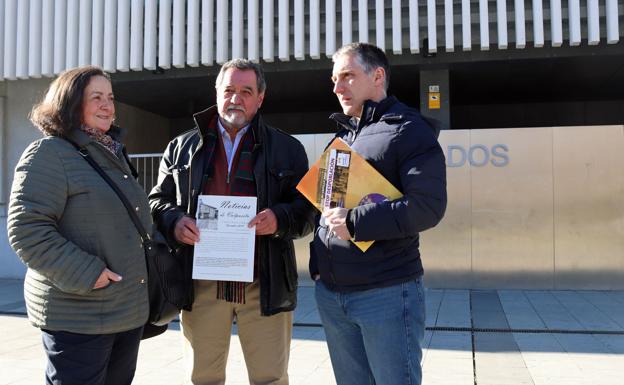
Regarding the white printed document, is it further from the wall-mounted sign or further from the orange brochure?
the wall-mounted sign

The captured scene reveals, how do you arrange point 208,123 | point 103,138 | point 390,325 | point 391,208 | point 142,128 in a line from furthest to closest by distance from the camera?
point 142,128
point 208,123
point 103,138
point 390,325
point 391,208

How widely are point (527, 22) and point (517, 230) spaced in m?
3.20

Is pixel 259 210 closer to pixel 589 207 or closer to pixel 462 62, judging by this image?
pixel 462 62

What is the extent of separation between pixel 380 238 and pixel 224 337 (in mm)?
1191

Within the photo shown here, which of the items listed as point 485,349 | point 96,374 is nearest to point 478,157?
point 485,349

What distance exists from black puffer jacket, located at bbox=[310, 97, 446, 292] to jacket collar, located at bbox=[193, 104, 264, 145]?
2.20 feet

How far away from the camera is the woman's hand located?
6.99 ft

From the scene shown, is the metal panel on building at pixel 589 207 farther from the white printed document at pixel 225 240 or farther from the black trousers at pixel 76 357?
the black trousers at pixel 76 357

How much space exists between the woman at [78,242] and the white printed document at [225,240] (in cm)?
29

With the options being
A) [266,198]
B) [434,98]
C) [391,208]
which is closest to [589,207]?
[434,98]

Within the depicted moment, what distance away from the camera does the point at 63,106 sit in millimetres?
2254

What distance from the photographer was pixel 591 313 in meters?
6.49

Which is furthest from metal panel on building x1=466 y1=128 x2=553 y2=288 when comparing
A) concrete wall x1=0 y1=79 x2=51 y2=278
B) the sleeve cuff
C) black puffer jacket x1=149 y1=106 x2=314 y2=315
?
concrete wall x1=0 y1=79 x2=51 y2=278

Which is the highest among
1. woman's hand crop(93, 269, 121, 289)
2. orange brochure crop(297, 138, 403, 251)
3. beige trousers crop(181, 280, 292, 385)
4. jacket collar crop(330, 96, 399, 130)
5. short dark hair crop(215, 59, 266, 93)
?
short dark hair crop(215, 59, 266, 93)
